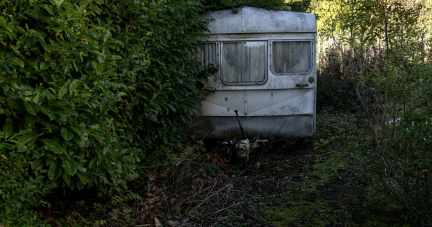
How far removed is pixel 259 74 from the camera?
739 centimetres

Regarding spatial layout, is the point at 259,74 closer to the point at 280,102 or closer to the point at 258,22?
the point at 280,102

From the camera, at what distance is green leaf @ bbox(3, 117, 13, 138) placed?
8.64 feet

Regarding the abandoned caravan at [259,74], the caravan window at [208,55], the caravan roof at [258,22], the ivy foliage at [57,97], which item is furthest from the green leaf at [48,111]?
the caravan roof at [258,22]

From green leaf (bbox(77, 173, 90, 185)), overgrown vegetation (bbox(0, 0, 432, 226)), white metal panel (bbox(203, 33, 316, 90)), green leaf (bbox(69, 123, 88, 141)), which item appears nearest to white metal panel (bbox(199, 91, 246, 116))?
white metal panel (bbox(203, 33, 316, 90))

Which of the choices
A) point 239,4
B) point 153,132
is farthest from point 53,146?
point 239,4

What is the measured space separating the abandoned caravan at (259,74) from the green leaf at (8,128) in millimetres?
4845

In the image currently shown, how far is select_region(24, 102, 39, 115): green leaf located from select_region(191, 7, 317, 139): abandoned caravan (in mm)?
4804

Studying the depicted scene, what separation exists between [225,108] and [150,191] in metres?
2.93

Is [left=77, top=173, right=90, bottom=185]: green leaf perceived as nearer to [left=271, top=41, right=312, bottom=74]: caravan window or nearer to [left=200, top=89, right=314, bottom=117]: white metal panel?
[left=200, top=89, right=314, bottom=117]: white metal panel

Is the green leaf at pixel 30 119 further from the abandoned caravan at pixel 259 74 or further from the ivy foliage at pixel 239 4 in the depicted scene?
the ivy foliage at pixel 239 4

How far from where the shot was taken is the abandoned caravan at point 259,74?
7289 mm

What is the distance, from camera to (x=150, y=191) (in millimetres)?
4953

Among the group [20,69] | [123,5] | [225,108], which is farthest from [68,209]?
[225,108]

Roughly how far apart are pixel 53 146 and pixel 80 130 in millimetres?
260
